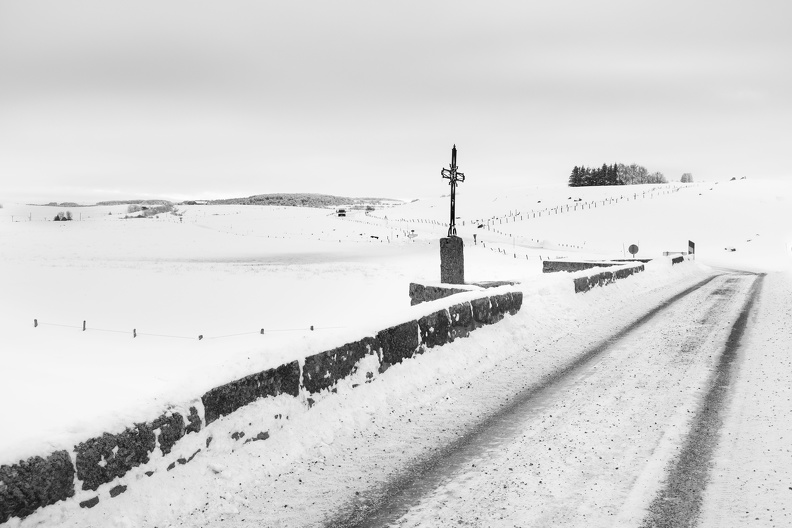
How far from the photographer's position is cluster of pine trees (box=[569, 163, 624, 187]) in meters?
125

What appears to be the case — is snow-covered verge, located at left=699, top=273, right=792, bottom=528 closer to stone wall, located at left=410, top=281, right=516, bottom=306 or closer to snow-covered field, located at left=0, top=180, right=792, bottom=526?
snow-covered field, located at left=0, top=180, right=792, bottom=526

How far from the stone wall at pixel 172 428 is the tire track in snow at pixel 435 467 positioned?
1.37 m

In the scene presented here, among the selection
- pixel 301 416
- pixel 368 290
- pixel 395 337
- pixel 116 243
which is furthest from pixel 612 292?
pixel 116 243

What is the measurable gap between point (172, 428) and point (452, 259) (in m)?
10.7

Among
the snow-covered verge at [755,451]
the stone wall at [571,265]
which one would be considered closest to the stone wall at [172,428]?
the snow-covered verge at [755,451]

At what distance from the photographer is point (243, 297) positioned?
26.0 m

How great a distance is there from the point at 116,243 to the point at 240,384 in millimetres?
50941

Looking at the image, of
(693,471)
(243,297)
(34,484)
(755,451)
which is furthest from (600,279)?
(243,297)

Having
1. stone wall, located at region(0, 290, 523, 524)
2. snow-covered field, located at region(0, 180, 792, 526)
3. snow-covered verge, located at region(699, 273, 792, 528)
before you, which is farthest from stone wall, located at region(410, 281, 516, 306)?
snow-covered verge, located at region(699, 273, 792, 528)

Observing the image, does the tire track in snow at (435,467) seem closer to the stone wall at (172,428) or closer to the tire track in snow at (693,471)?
the stone wall at (172,428)

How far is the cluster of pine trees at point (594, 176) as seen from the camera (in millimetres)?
124750

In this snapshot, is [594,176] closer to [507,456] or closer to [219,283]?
[219,283]

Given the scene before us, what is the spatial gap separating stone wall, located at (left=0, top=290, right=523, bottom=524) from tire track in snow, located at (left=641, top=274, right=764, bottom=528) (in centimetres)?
337

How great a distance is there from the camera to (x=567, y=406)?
21.0 feet
